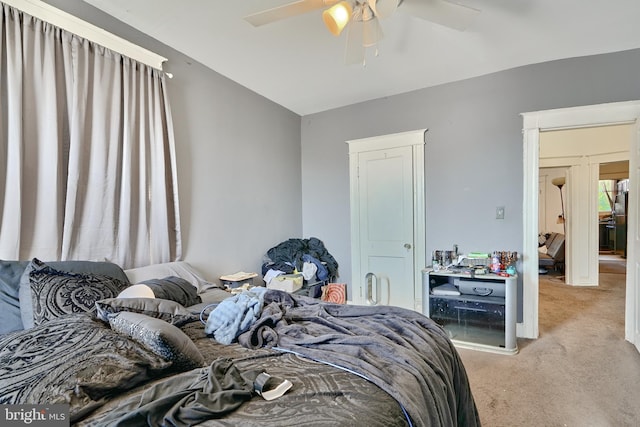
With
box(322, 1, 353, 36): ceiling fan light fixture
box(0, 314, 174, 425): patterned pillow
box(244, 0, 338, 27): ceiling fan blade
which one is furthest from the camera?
box(244, 0, 338, 27): ceiling fan blade

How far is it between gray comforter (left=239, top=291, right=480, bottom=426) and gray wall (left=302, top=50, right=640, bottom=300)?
205 cm

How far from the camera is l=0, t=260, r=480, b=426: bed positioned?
81 centimetres

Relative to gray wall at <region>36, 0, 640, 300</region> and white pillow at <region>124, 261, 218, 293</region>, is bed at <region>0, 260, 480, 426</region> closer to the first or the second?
white pillow at <region>124, 261, 218, 293</region>

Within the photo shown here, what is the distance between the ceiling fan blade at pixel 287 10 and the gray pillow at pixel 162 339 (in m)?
1.71

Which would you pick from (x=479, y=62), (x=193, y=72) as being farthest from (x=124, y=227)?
(x=479, y=62)

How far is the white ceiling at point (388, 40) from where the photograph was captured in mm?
2133

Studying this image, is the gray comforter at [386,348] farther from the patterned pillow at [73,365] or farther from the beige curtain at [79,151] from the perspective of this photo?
the beige curtain at [79,151]

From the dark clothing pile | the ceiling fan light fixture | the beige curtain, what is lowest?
the dark clothing pile

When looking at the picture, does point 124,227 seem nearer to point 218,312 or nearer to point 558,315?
point 218,312

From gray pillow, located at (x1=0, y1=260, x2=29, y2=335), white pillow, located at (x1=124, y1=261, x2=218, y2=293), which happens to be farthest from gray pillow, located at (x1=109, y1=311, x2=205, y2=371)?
white pillow, located at (x1=124, y1=261, x2=218, y2=293)

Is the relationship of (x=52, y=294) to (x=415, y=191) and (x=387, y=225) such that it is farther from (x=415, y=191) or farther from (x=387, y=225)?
(x=415, y=191)

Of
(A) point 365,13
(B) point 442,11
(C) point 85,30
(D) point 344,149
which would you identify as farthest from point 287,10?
(D) point 344,149

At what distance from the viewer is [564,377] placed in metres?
2.25

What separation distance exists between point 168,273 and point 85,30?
1.71m
